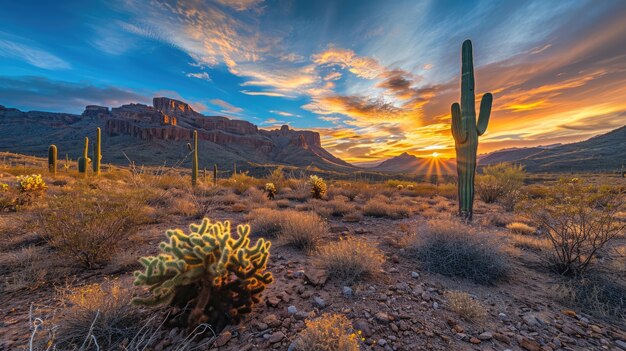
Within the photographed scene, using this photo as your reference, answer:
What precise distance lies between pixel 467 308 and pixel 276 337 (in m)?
2.06

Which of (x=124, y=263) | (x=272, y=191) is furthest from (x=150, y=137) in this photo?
(x=124, y=263)

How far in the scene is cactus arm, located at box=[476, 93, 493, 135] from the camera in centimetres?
748

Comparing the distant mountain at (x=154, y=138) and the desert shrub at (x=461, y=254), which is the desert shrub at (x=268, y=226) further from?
the distant mountain at (x=154, y=138)

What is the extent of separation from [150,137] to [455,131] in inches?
3616

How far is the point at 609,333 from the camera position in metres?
2.54

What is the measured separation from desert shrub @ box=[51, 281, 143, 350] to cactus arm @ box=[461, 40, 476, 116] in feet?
29.2

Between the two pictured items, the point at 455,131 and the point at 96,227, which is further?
the point at 455,131

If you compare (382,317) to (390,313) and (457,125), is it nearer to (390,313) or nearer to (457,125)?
(390,313)

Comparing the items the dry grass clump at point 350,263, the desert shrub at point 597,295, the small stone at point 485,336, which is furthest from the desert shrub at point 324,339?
the desert shrub at point 597,295

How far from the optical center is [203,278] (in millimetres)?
2242

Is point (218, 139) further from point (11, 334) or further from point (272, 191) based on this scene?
point (11, 334)

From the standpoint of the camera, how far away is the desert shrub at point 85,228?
3668mm

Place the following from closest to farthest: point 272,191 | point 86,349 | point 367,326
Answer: point 86,349 → point 367,326 → point 272,191

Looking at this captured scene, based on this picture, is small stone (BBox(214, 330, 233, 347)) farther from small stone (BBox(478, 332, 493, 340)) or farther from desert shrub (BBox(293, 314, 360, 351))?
small stone (BBox(478, 332, 493, 340))
